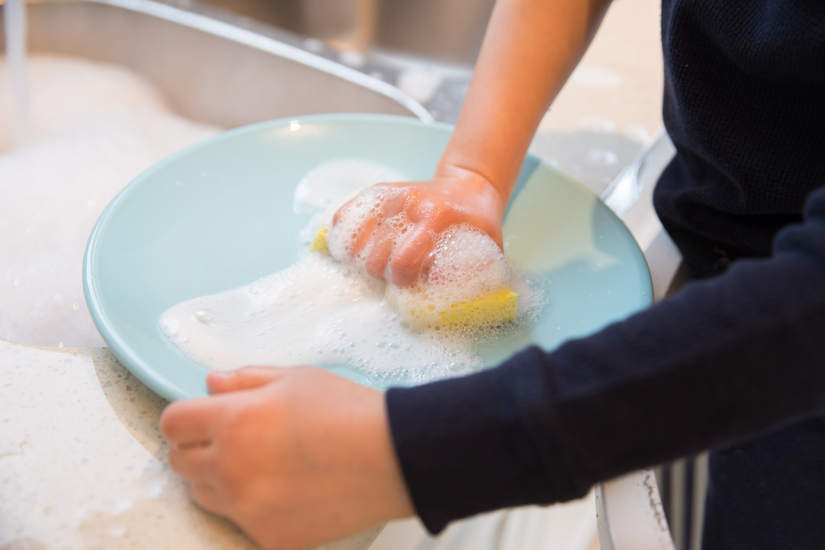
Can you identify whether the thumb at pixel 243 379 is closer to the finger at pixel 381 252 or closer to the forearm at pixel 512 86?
the finger at pixel 381 252

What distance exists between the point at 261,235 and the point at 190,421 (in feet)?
0.93

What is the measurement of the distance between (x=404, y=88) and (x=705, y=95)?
527 mm

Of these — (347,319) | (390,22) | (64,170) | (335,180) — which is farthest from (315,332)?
(390,22)

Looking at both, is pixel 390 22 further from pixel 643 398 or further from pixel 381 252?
pixel 643 398

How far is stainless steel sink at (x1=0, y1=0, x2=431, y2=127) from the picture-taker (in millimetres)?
952

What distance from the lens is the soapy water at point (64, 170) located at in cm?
67

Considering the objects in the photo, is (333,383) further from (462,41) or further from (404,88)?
(462,41)

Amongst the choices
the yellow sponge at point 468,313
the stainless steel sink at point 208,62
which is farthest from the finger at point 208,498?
the stainless steel sink at point 208,62

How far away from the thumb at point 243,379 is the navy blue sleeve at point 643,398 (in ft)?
0.37

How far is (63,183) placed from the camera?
843mm

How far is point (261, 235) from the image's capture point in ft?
1.99

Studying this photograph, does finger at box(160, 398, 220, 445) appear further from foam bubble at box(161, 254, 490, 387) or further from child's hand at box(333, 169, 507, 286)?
child's hand at box(333, 169, 507, 286)

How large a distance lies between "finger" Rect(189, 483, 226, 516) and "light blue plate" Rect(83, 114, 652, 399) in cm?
7

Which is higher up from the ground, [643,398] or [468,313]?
[643,398]
